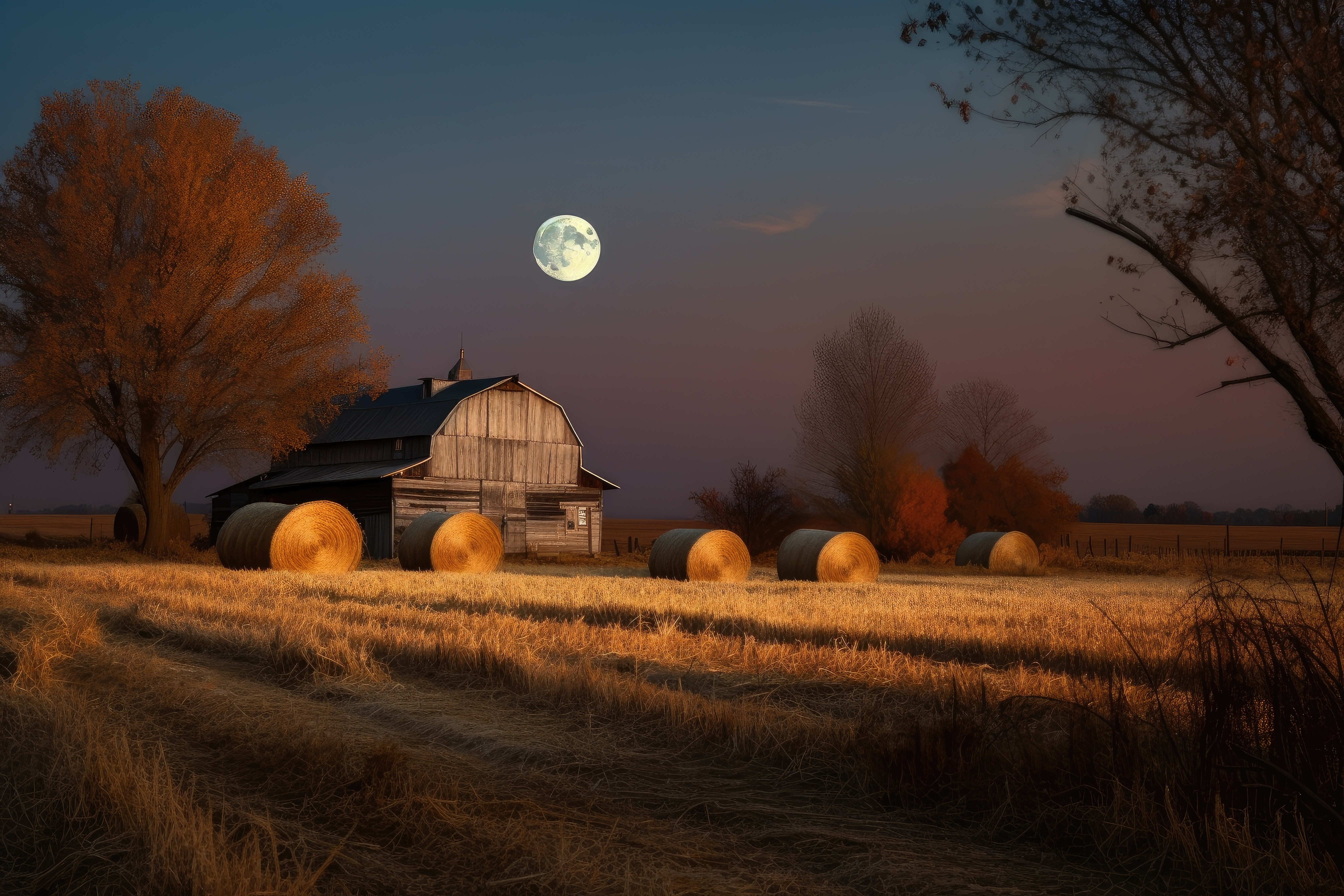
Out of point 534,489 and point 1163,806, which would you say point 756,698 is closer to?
point 1163,806

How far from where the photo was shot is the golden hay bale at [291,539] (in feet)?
78.9

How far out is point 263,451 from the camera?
32.5 meters

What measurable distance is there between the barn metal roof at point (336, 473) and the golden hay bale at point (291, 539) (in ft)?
36.7

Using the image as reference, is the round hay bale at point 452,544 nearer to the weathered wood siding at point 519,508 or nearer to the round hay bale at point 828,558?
the round hay bale at point 828,558

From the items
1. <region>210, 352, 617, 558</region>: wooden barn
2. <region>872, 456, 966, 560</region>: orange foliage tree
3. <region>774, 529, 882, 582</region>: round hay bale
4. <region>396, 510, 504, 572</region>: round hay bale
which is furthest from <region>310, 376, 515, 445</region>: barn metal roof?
A: <region>774, 529, 882, 582</region>: round hay bale

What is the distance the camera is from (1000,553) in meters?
33.3

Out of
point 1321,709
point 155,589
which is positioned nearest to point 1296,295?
point 1321,709

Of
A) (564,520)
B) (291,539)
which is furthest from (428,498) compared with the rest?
(291,539)

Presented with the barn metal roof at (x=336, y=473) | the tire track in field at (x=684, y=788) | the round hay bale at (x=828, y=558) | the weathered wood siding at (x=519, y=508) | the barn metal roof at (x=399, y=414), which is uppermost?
the barn metal roof at (x=399, y=414)

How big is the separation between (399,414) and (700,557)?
70.7ft

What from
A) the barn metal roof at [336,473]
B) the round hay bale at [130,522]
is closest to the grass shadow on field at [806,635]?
the barn metal roof at [336,473]

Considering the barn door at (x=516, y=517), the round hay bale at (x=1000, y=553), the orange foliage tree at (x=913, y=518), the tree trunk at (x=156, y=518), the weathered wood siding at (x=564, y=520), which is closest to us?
the tree trunk at (x=156, y=518)

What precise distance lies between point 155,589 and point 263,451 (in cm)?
1672

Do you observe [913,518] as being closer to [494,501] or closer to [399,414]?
[494,501]
